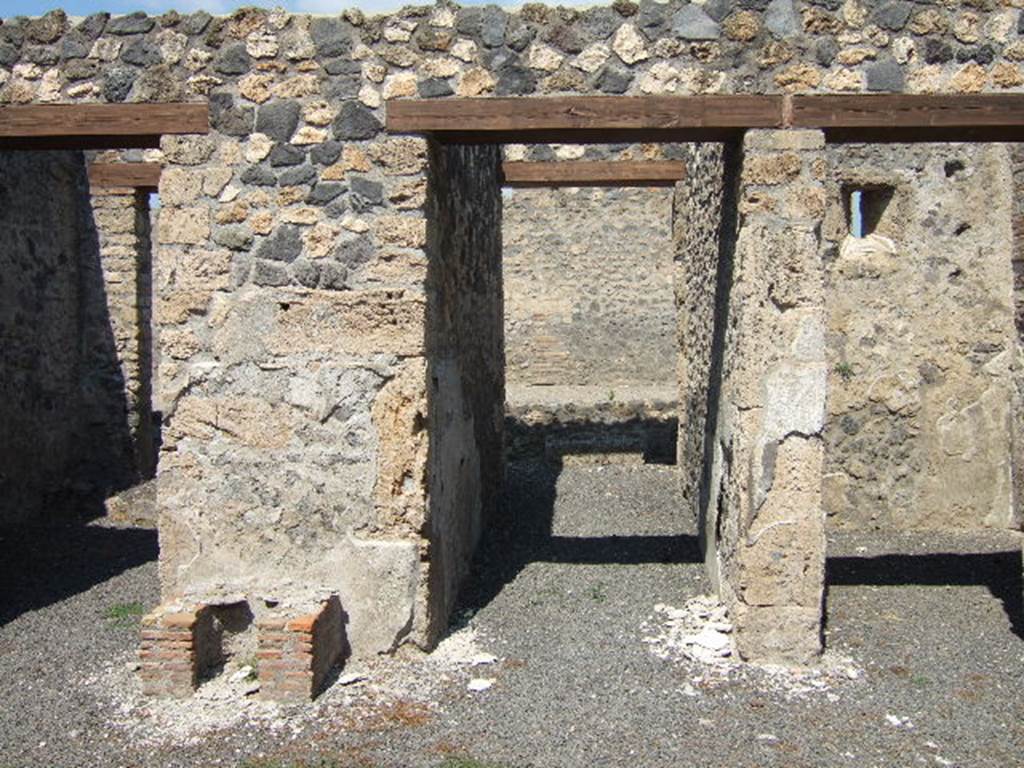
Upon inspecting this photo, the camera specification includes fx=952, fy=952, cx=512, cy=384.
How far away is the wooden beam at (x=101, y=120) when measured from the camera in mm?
5168

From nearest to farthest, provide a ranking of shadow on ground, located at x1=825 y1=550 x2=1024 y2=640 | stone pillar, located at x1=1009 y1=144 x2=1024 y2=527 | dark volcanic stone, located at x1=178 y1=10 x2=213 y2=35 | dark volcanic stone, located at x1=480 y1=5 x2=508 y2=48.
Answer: dark volcanic stone, located at x1=480 y1=5 x2=508 y2=48 → dark volcanic stone, located at x1=178 y1=10 x2=213 y2=35 → stone pillar, located at x1=1009 y1=144 x2=1024 y2=527 → shadow on ground, located at x1=825 y1=550 x2=1024 y2=640

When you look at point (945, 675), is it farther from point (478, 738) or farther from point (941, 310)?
point (941, 310)

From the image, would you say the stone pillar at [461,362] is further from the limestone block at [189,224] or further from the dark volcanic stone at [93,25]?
the dark volcanic stone at [93,25]

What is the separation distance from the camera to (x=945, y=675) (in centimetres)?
500

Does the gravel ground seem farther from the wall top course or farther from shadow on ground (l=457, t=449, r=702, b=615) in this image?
the wall top course

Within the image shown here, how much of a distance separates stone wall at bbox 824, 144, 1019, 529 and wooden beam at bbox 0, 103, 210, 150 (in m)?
5.35

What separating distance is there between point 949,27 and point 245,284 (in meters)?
3.98

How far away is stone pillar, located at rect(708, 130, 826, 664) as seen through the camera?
5.01 m

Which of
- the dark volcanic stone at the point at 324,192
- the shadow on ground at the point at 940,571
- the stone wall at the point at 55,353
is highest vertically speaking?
the dark volcanic stone at the point at 324,192

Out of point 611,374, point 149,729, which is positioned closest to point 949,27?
point 149,729

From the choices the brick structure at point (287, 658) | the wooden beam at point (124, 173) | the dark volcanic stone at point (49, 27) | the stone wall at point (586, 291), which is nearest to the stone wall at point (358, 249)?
the dark volcanic stone at point (49, 27)

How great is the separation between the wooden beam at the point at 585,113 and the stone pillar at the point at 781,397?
0.16 m

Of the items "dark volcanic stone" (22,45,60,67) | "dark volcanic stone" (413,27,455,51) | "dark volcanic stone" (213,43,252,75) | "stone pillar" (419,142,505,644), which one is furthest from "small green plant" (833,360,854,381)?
"dark volcanic stone" (22,45,60,67)

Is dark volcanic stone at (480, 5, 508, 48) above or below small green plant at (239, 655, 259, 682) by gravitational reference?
above
